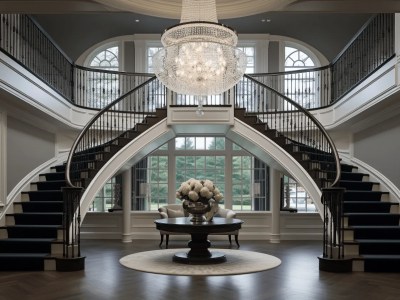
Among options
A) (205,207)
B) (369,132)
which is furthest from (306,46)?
(205,207)

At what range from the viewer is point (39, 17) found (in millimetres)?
11438

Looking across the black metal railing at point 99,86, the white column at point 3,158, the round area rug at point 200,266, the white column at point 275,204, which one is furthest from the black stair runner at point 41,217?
the white column at point 275,204

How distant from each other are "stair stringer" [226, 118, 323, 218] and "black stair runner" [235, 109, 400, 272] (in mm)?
83

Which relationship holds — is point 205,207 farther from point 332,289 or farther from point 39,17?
point 39,17

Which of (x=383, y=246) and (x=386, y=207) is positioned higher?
(x=386, y=207)

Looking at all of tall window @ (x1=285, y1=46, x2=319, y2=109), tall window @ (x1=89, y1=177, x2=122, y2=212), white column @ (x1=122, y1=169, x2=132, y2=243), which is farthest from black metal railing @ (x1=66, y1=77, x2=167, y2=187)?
tall window @ (x1=285, y1=46, x2=319, y2=109)

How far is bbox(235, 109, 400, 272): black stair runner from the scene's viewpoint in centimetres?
675

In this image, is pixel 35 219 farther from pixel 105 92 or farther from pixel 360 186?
pixel 360 186

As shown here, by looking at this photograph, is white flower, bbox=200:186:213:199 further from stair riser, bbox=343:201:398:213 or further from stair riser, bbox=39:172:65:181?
stair riser, bbox=39:172:65:181

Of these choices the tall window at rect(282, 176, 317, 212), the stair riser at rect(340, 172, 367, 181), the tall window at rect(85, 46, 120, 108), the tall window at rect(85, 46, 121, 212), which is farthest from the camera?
the tall window at rect(282, 176, 317, 212)

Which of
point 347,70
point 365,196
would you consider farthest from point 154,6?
point 347,70

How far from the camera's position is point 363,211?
794 centimetres

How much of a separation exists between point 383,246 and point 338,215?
33.1 inches

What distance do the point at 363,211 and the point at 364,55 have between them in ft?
9.58
